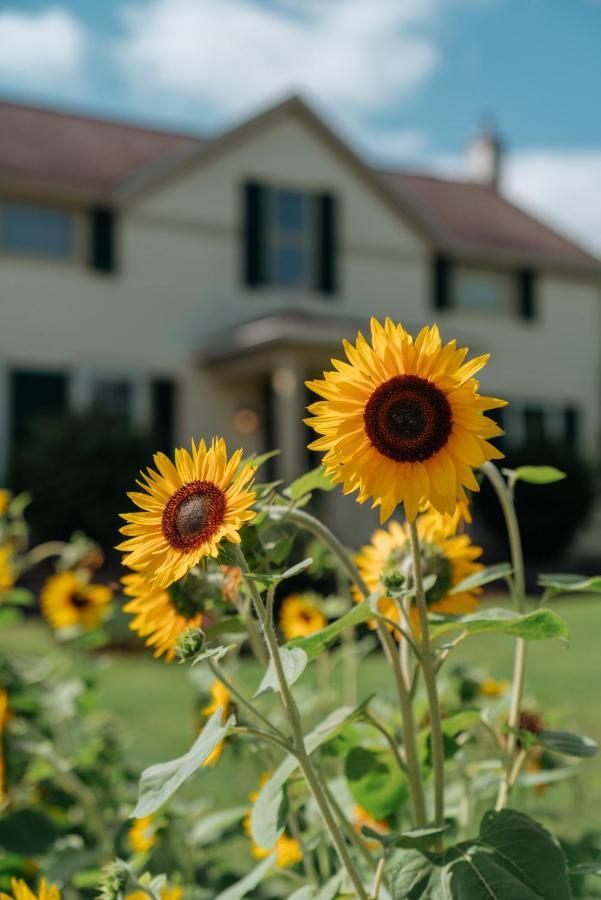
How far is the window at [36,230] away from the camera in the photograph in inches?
589

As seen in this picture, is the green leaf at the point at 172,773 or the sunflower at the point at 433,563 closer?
the green leaf at the point at 172,773

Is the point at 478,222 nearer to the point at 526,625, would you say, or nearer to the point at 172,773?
the point at 526,625

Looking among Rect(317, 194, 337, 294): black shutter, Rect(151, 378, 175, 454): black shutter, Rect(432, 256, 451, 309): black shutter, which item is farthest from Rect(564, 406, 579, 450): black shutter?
Rect(151, 378, 175, 454): black shutter

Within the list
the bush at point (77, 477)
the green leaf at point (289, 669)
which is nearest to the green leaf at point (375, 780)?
the green leaf at point (289, 669)

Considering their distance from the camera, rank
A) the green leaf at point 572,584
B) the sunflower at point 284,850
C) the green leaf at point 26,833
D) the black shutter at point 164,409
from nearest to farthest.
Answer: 1. the green leaf at point 572,584
2. the sunflower at point 284,850
3. the green leaf at point 26,833
4. the black shutter at point 164,409

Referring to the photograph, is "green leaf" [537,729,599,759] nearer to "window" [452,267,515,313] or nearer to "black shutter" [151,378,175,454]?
"black shutter" [151,378,175,454]

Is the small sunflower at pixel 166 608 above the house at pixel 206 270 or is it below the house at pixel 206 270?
below

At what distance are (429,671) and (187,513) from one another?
14.4 inches

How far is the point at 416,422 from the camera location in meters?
1.31

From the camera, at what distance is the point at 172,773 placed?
1.33 metres

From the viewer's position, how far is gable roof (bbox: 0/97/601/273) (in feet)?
50.2

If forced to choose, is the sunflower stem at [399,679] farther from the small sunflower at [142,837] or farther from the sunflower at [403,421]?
the small sunflower at [142,837]

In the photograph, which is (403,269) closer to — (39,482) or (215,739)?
(39,482)

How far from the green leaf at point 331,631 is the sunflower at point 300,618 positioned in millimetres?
1097
